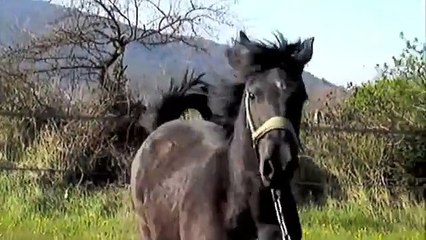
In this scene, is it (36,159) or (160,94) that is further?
(36,159)

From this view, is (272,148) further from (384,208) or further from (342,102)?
(342,102)

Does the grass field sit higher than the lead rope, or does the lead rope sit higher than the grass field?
the lead rope

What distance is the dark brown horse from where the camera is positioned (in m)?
4.29

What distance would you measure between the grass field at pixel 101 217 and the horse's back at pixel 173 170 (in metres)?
2.89

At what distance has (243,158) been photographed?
466 centimetres

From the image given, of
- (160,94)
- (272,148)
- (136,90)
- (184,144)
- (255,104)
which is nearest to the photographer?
(272,148)

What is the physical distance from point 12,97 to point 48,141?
48.3 inches

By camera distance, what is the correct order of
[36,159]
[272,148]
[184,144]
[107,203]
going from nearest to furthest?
1. [272,148]
2. [184,144]
3. [107,203]
4. [36,159]

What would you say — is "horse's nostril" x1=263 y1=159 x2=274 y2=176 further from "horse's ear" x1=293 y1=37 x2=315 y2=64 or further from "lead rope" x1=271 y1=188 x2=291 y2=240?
"horse's ear" x1=293 y1=37 x2=315 y2=64

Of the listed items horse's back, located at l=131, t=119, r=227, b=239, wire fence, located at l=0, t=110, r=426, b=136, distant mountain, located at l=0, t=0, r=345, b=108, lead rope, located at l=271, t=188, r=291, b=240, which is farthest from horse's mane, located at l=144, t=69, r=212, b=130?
distant mountain, located at l=0, t=0, r=345, b=108

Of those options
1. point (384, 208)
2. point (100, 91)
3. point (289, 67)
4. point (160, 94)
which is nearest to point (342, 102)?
point (384, 208)

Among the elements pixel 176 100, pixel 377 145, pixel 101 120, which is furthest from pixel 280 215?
pixel 377 145

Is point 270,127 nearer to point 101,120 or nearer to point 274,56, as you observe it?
point 274,56

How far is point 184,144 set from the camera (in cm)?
582
